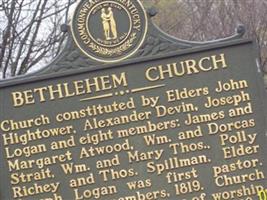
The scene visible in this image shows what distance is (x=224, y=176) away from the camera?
7.39m

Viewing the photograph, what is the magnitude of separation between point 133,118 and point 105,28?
935mm

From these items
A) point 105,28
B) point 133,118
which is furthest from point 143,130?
point 105,28

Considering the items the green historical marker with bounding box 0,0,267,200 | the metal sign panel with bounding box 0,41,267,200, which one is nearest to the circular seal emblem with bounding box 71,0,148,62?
the green historical marker with bounding box 0,0,267,200

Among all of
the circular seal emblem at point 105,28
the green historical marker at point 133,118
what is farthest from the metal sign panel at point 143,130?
the circular seal emblem at point 105,28

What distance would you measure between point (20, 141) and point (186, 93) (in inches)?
67.1

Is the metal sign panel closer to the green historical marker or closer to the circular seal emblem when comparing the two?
the green historical marker

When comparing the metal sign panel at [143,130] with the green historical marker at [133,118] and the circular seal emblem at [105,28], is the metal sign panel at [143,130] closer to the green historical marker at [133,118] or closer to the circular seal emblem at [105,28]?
the green historical marker at [133,118]

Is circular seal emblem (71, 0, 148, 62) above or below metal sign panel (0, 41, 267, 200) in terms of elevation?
above

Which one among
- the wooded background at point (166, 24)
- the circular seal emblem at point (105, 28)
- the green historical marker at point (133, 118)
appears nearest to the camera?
the green historical marker at point (133, 118)

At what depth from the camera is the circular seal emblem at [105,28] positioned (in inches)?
296

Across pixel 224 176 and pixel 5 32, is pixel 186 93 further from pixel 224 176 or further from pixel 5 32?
pixel 5 32

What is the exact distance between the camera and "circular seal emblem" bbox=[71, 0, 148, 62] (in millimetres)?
7516

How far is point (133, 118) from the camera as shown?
745cm

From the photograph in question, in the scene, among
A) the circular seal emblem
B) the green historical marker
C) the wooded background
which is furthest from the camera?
the wooded background
